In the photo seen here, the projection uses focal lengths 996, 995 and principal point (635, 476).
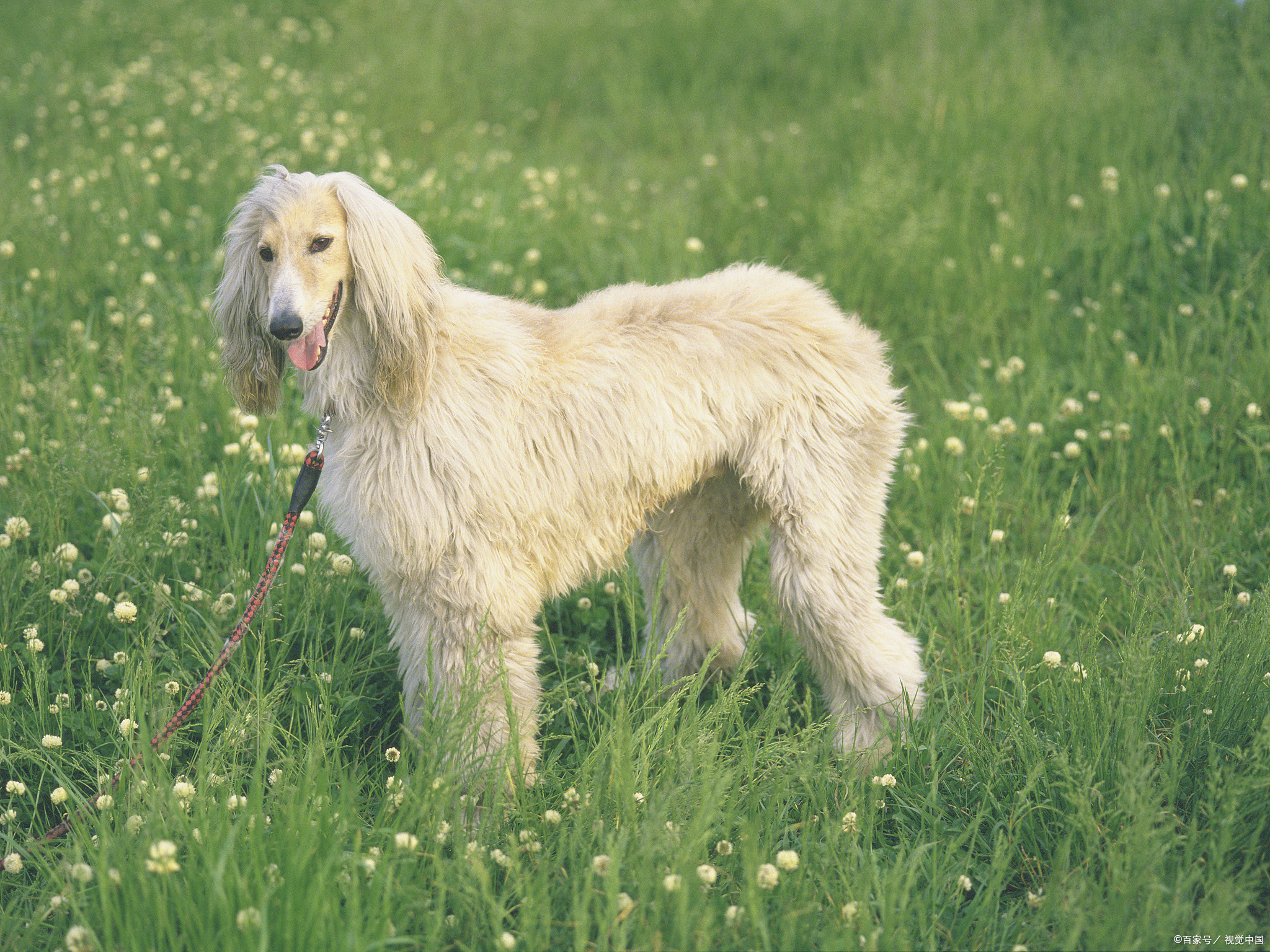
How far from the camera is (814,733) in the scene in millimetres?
3146

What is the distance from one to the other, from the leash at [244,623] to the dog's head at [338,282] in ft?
0.84

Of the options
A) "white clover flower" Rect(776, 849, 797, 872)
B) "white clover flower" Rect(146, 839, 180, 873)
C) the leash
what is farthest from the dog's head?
"white clover flower" Rect(776, 849, 797, 872)

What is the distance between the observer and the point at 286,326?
2.73 meters

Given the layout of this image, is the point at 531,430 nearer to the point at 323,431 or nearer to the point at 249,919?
the point at 323,431

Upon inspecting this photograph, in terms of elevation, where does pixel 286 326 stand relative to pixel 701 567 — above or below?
above

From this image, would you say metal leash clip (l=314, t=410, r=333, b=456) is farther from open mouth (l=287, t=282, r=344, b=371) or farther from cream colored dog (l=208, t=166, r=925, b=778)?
open mouth (l=287, t=282, r=344, b=371)

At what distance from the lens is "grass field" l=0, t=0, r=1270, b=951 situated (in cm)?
249

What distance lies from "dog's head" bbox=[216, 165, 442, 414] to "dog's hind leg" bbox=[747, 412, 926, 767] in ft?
3.96

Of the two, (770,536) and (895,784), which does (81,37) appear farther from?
(895,784)

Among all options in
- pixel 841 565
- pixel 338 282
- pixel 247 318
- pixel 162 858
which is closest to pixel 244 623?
pixel 162 858

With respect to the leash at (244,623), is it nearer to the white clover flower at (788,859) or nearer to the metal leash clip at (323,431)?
the metal leash clip at (323,431)

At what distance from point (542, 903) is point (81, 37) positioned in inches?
A: 375

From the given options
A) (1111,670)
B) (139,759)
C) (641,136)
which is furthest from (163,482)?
(641,136)

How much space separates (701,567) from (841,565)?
61 cm
